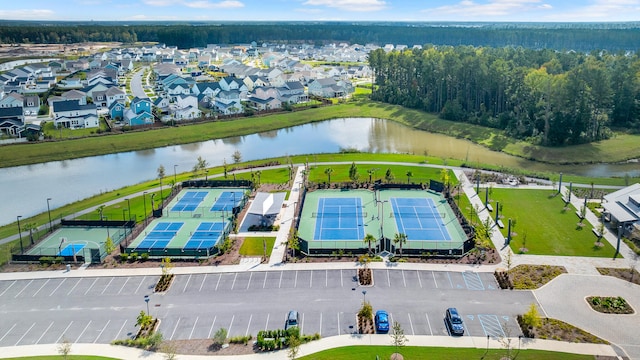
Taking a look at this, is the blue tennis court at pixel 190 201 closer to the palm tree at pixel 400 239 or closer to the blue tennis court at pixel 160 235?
the blue tennis court at pixel 160 235

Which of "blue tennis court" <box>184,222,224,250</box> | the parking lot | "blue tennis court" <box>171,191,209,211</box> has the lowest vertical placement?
the parking lot

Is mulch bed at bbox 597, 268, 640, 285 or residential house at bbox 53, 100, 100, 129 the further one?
residential house at bbox 53, 100, 100, 129

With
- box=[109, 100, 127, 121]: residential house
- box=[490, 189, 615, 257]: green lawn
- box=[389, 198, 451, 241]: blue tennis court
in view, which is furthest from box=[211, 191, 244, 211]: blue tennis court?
box=[109, 100, 127, 121]: residential house

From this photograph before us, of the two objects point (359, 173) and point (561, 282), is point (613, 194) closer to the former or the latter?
point (561, 282)

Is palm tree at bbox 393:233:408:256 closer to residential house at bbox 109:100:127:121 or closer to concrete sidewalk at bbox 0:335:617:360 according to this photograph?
concrete sidewalk at bbox 0:335:617:360

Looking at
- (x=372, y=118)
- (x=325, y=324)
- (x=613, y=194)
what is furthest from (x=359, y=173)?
(x=372, y=118)

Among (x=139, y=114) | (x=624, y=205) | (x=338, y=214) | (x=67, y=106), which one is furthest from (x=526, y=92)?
(x=67, y=106)
